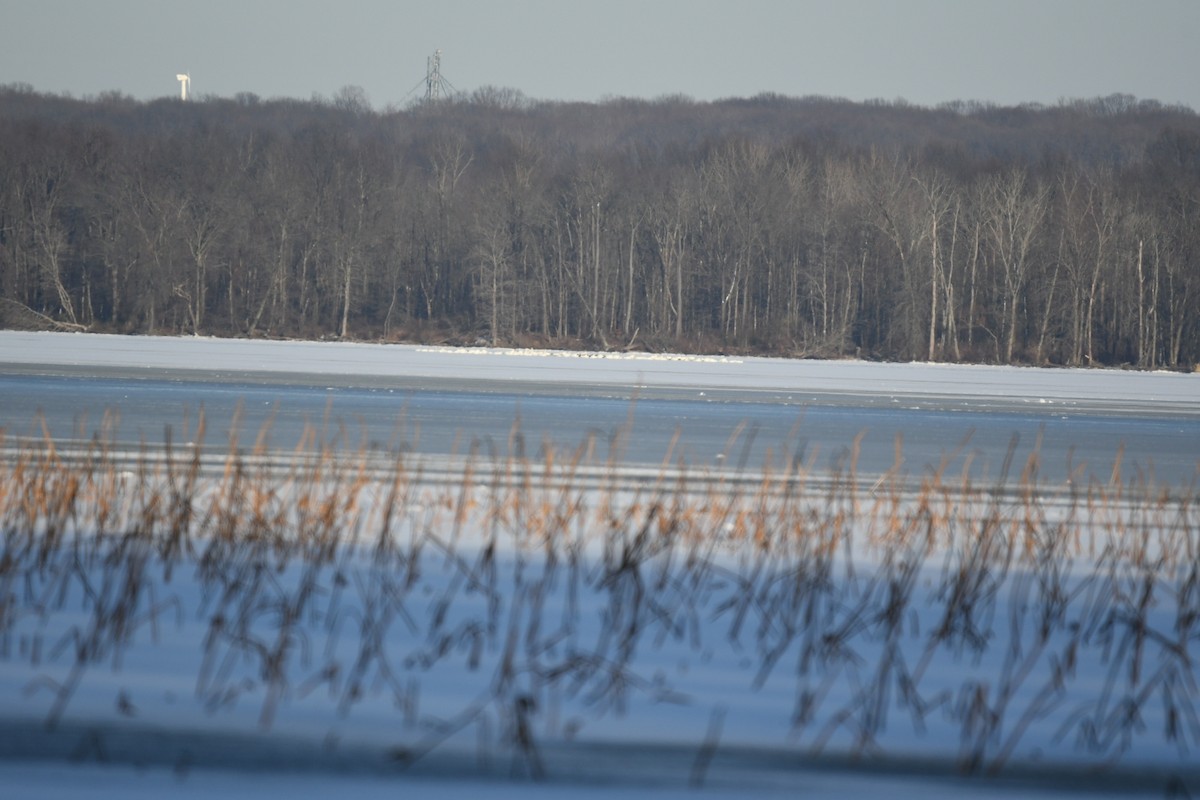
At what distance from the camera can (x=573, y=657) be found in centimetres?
512

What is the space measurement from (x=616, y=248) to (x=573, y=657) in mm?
65896

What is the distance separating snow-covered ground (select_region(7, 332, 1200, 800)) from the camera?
4203 mm

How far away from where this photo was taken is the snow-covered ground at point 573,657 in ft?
13.8

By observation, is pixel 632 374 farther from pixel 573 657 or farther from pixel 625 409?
pixel 573 657

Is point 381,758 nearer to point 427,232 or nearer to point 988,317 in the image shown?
point 988,317

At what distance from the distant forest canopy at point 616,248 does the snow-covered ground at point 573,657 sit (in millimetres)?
53575

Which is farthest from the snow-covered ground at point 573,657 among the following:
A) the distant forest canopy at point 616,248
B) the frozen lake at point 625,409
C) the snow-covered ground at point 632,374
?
the distant forest canopy at point 616,248

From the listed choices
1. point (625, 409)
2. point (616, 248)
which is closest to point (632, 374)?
point (625, 409)

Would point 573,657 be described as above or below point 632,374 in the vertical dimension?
above

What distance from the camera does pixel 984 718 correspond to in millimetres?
4621

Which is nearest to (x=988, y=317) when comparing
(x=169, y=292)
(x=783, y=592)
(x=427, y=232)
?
(x=427, y=232)

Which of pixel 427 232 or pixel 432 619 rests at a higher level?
pixel 427 232

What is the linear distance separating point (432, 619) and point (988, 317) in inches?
2496

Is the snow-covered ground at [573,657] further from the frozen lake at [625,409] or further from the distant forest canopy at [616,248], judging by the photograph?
the distant forest canopy at [616,248]
